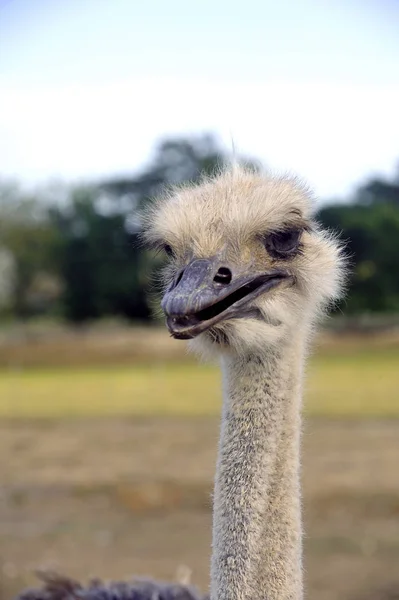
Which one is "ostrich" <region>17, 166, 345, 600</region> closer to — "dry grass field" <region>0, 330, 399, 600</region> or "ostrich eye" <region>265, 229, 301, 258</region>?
"ostrich eye" <region>265, 229, 301, 258</region>

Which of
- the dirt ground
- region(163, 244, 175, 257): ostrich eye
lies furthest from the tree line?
region(163, 244, 175, 257): ostrich eye

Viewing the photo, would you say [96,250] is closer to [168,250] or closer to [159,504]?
[159,504]

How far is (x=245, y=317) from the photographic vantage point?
1.96 meters

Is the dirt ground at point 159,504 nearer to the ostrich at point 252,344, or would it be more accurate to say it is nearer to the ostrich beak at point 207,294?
the ostrich at point 252,344

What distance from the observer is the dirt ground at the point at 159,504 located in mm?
6445

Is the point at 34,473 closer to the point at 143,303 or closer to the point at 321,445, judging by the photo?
the point at 321,445

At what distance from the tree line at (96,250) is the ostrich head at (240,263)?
12.3m

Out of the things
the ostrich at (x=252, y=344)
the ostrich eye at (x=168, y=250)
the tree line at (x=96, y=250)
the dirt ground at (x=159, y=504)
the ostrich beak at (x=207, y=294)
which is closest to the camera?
the ostrich beak at (x=207, y=294)

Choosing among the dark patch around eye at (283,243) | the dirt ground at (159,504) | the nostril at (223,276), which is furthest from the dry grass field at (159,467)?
the nostril at (223,276)

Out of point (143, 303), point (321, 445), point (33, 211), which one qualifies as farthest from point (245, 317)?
point (33, 211)

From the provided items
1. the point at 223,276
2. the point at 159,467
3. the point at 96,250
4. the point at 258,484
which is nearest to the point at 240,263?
the point at 223,276

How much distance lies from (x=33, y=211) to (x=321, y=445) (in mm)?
18409

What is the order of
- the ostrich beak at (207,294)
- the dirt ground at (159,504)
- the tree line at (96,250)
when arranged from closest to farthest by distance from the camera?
the ostrich beak at (207,294) < the dirt ground at (159,504) < the tree line at (96,250)

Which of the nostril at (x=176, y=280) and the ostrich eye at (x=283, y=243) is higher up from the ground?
the ostrich eye at (x=283, y=243)
